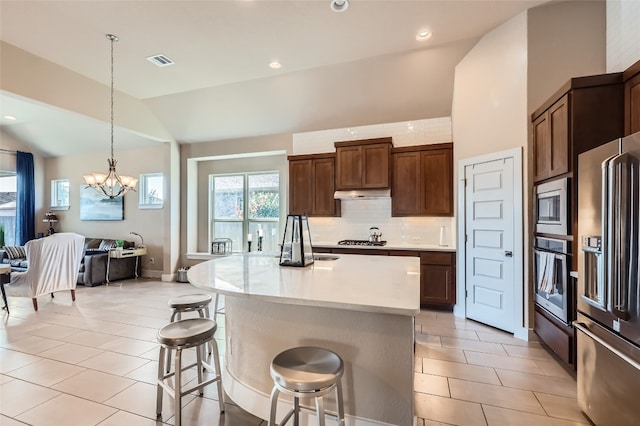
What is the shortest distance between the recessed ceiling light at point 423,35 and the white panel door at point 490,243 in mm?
1661

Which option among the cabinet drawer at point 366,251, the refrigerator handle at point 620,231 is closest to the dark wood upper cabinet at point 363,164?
the cabinet drawer at point 366,251

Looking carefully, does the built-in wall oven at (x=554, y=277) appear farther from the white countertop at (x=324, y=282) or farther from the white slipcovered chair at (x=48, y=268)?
→ the white slipcovered chair at (x=48, y=268)

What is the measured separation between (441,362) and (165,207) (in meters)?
5.84

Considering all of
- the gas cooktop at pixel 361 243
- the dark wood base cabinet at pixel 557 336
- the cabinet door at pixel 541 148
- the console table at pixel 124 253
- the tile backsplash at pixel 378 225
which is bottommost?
the dark wood base cabinet at pixel 557 336

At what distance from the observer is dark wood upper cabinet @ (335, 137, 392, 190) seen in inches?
185

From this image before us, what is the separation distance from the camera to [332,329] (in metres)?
1.78

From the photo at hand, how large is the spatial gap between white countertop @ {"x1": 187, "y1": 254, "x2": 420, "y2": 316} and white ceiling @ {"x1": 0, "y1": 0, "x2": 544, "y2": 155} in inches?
101

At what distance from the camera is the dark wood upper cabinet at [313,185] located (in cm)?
520

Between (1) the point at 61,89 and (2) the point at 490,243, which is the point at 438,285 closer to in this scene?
(2) the point at 490,243

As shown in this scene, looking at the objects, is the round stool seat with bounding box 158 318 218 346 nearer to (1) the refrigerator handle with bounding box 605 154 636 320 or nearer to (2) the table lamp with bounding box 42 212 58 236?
(1) the refrigerator handle with bounding box 605 154 636 320

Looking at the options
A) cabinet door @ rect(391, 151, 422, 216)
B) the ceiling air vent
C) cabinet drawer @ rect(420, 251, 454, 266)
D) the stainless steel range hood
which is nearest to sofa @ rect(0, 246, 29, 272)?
the ceiling air vent

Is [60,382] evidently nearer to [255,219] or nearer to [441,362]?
[441,362]

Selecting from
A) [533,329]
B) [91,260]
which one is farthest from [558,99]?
[91,260]

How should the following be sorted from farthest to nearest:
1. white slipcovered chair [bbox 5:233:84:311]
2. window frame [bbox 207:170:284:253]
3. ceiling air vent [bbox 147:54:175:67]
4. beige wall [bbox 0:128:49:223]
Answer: beige wall [bbox 0:128:49:223] → window frame [bbox 207:170:284:253] → white slipcovered chair [bbox 5:233:84:311] → ceiling air vent [bbox 147:54:175:67]
